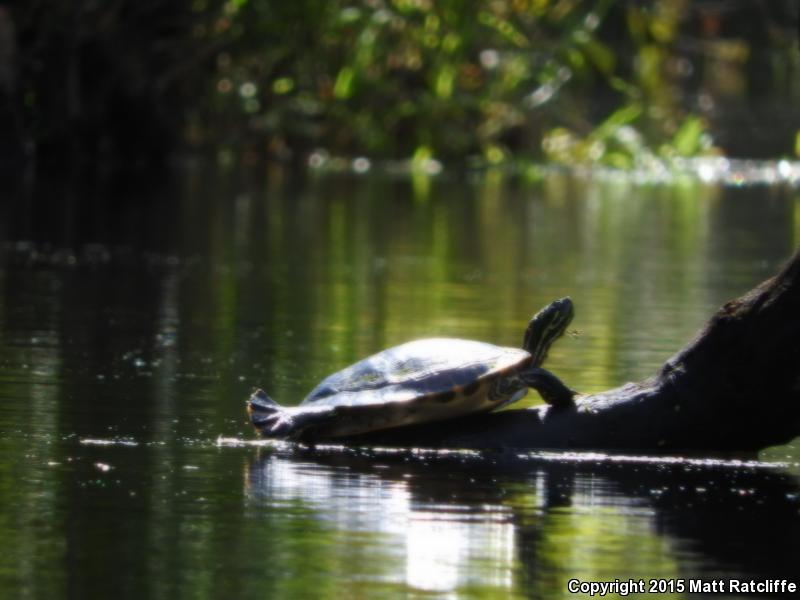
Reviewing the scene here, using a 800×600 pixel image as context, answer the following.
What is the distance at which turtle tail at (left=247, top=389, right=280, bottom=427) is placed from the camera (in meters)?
6.14

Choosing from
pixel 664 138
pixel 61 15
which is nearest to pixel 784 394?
pixel 61 15

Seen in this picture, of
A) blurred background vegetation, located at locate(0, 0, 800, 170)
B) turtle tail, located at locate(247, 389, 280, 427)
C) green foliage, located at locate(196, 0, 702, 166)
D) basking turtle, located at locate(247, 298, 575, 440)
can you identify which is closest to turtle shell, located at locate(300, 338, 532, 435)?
basking turtle, located at locate(247, 298, 575, 440)

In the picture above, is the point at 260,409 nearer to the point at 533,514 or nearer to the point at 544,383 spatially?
the point at 544,383

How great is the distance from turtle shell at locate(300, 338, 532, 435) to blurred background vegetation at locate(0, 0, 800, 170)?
70.1ft

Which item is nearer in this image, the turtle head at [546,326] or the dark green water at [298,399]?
the dark green water at [298,399]

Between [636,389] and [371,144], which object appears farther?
[371,144]

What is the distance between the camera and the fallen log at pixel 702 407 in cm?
593

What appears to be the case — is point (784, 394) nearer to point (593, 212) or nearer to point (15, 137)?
point (593, 212)

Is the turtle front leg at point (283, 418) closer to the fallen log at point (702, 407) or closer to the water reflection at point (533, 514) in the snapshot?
the water reflection at point (533, 514)

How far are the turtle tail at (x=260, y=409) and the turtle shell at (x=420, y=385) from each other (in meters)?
0.11

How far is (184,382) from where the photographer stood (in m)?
7.65

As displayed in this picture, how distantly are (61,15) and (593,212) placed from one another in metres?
8.39

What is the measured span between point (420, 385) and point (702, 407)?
0.88 meters

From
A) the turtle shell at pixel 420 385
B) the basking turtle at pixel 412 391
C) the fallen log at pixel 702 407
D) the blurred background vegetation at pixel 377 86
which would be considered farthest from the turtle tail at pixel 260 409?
the blurred background vegetation at pixel 377 86
